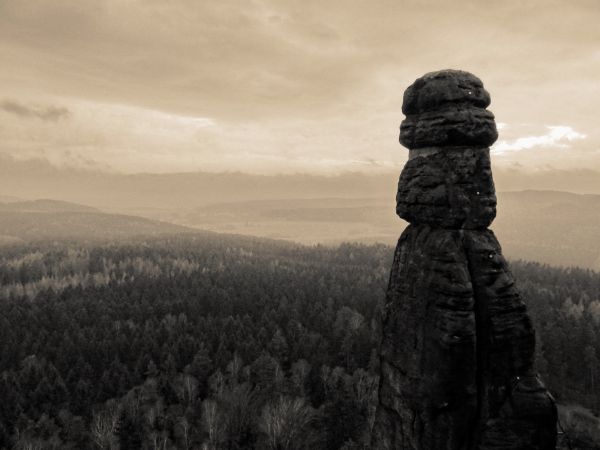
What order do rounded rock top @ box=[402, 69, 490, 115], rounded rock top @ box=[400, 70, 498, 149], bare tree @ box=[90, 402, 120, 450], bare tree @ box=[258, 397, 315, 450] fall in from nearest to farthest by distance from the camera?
1. rounded rock top @ box=[400, 70, 498, 149]
2. rounded rock top @ box=[402, 69, 490, 115]
3. bare tree @ box=[90, 402, 120, 450]
4. bare tree @ box=[258, 397, 315, 450]

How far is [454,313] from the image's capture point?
20734mm

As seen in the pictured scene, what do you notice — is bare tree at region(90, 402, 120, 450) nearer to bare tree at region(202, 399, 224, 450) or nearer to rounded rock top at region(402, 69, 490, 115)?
bare tree at region(202, 399, 224, 450)

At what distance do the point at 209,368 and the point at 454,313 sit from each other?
9079 cm

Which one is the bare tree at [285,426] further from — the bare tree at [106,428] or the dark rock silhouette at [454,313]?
the dark rock silhouette at [454,313]

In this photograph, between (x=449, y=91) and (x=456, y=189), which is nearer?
(x=456, y=189)

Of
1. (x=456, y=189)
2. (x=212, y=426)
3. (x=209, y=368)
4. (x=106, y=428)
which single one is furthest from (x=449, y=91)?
(x=209, y=368)

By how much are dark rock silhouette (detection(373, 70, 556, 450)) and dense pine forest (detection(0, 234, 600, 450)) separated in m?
50.9

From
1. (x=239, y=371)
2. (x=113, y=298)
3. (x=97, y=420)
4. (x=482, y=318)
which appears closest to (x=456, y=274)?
(x=482, y=318)

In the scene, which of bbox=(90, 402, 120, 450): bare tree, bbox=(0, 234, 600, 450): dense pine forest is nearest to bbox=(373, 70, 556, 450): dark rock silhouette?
bbox=(0, 234, 600, 450): dense pine forest

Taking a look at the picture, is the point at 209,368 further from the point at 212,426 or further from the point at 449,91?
the point at 449,91

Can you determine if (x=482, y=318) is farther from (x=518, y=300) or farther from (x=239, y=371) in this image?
(x=239, y=371)

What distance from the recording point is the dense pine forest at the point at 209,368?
240 feet

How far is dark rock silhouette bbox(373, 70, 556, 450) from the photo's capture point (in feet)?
66.8

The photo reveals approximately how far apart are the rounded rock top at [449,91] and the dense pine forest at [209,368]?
59165 millimetres
